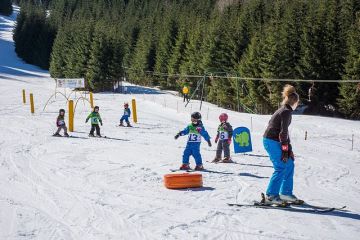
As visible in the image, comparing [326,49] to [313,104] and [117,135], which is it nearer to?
[313,104]

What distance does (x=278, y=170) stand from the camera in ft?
26.0

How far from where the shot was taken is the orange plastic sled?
976 cm

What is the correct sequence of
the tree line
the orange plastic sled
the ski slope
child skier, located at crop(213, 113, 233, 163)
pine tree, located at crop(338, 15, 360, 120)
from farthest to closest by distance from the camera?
the tree line < pine tree, located at crop(338, 15, 360, 120) < child skier, located at crop(213, 113, 233, 163) < the orange plastic sled < the ski slope

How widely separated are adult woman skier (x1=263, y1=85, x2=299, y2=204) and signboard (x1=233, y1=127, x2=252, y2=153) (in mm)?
6882

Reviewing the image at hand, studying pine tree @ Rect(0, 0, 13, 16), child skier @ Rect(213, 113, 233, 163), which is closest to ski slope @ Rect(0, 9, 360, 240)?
child skier @ Rect(213, 113, 233, 163)

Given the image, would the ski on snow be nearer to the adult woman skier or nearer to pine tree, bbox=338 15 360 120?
the adult woman skier

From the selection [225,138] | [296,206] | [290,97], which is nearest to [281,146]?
[290,97]

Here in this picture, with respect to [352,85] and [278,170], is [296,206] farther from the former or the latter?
[352,85]

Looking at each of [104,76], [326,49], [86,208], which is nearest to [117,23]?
[104,76]

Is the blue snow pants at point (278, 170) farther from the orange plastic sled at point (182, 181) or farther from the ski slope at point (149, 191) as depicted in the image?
the orange plastic sled at point (182, 181)

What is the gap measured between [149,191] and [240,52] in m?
39.1

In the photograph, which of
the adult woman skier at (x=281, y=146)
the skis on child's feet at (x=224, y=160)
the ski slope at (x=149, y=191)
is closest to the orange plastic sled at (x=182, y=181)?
the ski slope at (x=149, y=191)

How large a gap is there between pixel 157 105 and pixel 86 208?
106ft

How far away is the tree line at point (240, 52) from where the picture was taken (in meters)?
36.4
